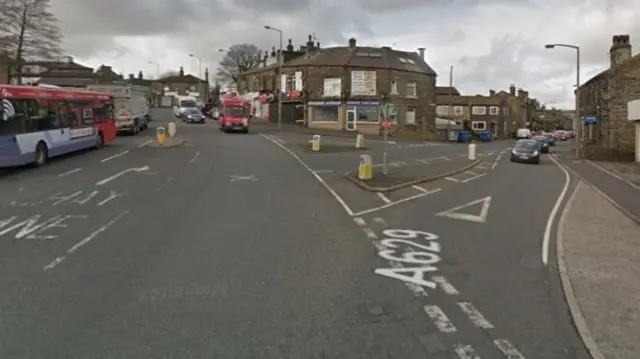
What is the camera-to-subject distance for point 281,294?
252 inches

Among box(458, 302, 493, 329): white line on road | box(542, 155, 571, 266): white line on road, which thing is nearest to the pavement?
box(542, 155, 571, 266): white line on road

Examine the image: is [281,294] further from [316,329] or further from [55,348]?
[55,348]

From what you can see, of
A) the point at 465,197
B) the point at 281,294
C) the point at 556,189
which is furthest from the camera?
the point at 556,189

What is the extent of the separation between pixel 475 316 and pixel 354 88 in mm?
52373

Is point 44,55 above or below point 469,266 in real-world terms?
above

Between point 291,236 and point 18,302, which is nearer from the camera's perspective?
point 18,302

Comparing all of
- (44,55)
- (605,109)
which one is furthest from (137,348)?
(605,109)

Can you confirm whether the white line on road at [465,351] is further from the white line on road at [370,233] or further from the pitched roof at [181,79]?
the pitched roof at [181,79]

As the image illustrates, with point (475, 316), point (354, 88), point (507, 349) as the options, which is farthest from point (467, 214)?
point (354, 88)

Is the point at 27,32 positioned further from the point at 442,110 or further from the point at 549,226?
the point at 442,110

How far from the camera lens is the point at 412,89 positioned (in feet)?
196

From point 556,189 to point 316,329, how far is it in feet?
56.9

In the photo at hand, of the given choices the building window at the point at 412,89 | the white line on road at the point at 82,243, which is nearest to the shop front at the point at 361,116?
the building window at the point at 412,89

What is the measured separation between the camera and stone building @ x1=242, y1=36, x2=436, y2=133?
56812mm
